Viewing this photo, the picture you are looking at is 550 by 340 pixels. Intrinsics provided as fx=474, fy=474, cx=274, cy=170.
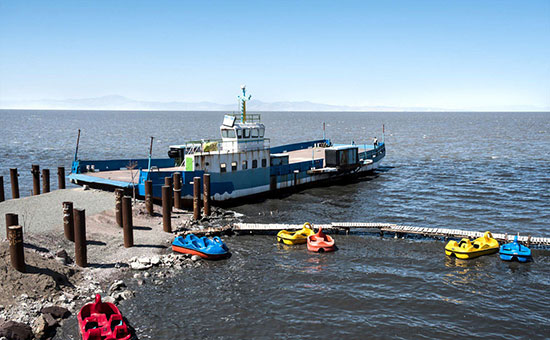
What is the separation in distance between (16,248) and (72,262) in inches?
156

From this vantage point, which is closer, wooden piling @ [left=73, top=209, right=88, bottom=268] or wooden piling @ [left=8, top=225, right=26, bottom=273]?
wooden piling @ [left=8, top=225, right=26, bottom=273]

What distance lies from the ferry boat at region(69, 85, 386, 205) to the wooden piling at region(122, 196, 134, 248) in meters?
8.15

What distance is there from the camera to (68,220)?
25688 millimetres

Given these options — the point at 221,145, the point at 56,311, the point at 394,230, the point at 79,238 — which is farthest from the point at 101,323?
the point at 221,145

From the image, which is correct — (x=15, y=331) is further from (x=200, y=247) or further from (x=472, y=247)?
(x=472, y=247)

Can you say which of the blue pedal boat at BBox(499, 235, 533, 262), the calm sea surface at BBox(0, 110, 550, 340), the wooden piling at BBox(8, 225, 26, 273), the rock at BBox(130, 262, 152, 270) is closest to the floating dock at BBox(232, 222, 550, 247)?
the calm sea surface at BBox(0, 110, 550, 340)

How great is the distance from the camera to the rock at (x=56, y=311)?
1869 cm

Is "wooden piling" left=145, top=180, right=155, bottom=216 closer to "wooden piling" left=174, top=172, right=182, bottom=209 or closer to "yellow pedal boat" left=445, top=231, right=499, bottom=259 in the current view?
"wooden piling" left=174, top=172, right=182, bottom=209

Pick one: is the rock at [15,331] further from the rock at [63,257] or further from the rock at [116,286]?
the rock at [63,257]


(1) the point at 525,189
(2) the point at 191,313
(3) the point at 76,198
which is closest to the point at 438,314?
(2) the point at 191,313

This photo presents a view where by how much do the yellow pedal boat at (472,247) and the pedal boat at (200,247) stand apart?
517 inches

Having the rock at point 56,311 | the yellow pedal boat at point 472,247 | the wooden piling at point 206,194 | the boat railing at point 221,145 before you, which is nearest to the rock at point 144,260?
the rock at point 56,311

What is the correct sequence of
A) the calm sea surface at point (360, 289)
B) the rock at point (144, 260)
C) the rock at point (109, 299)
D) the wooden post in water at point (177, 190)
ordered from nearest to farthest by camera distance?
the calm sea surface at point (360, 289), the rock at point (109, 299), the rock at point (144, 260), the wooden post in water at point (177, 190)

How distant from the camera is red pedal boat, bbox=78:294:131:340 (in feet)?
56.4
